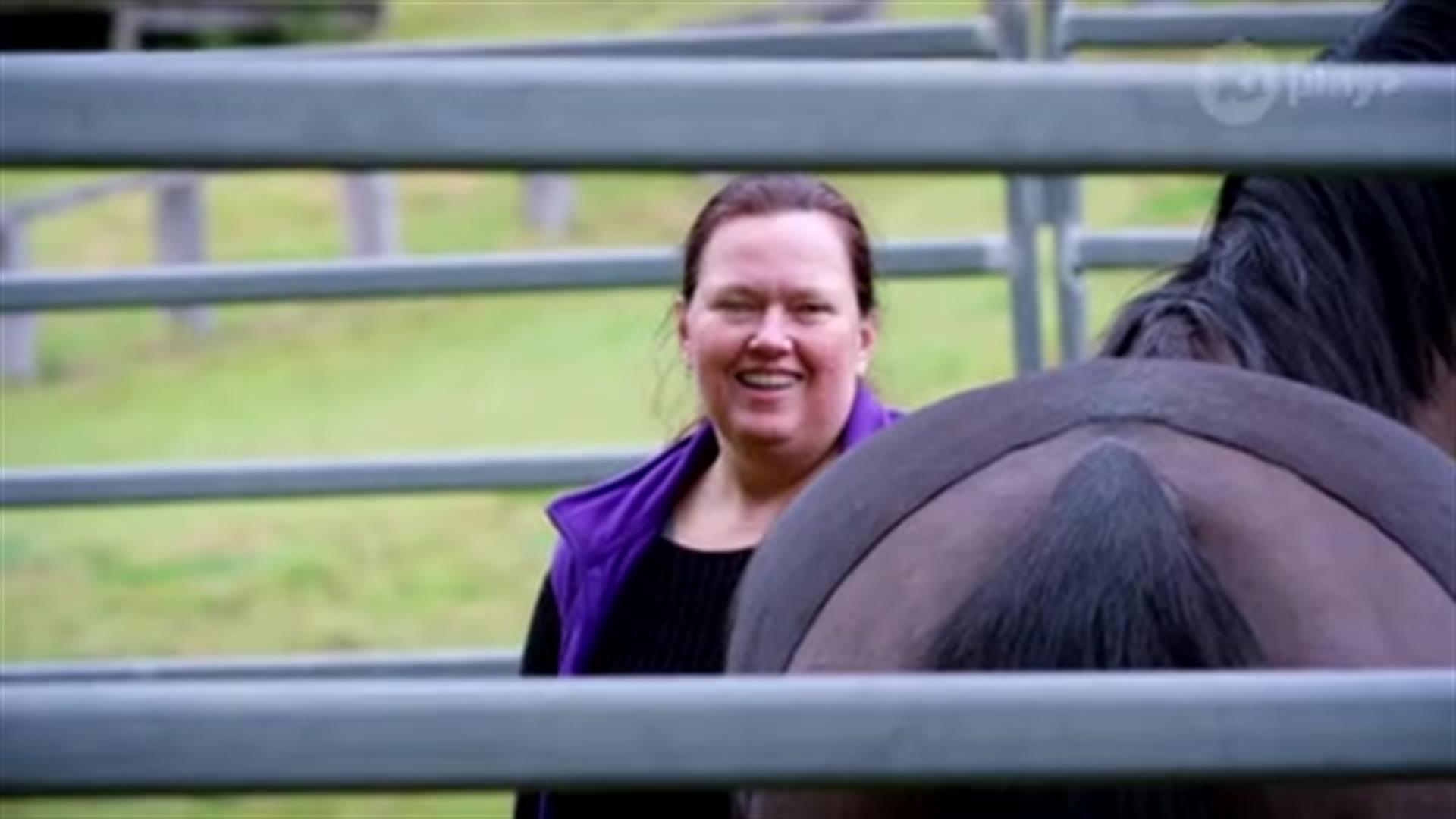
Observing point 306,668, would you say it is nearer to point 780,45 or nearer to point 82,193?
point 780,45

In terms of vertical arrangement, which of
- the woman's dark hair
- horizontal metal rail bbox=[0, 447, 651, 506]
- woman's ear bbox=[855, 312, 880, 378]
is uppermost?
the woman's dark hair

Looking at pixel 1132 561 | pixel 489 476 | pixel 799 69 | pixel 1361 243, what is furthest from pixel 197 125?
pixel 489 476

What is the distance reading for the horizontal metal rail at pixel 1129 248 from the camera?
16.0ft

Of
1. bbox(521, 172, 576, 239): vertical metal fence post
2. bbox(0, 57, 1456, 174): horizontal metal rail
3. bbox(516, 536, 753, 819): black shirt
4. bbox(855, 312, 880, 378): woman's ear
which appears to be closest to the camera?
bbox(0, 57, 1456, 174): horizontal metal rail

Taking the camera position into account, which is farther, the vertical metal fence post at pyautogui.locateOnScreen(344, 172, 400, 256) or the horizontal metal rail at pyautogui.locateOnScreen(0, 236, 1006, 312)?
the vertical metal fence post at pyautogui.locateOnScreen(344, 172, 400, 256)

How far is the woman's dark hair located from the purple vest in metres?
0.14

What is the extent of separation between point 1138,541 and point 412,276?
10.1 feet

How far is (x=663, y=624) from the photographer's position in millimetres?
2883

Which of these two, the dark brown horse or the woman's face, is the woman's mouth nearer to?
the woman's face

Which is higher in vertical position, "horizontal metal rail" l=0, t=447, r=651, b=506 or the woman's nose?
the woman's nose

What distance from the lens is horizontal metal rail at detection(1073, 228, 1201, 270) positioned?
4879mm

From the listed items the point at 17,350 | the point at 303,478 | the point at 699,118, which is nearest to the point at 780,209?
the point at 699,118

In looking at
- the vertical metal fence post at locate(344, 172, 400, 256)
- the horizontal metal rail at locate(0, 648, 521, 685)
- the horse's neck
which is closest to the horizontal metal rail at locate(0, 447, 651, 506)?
the horizontal metal rail at locate(0, 648, 521, 685)

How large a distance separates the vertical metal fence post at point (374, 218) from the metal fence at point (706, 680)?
8.89m
